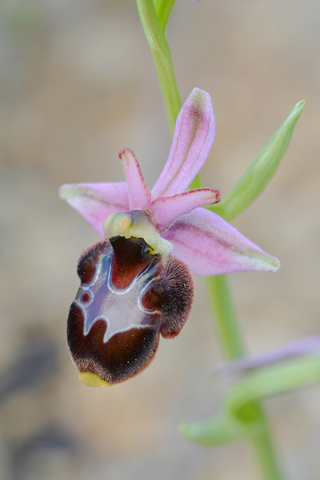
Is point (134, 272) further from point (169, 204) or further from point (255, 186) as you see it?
point (255, 186)

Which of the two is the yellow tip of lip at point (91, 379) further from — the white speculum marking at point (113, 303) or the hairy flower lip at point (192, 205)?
the hairy flower lip at point (192, 205)

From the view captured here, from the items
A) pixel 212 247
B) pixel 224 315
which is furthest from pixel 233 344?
pixel 212 247

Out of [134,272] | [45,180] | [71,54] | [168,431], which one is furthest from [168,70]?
[71,54]

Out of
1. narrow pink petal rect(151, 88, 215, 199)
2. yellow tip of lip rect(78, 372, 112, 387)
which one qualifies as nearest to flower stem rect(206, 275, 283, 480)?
narrow pink petal rect(151, 88, 215, 199)

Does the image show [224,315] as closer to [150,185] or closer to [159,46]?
[159,46]

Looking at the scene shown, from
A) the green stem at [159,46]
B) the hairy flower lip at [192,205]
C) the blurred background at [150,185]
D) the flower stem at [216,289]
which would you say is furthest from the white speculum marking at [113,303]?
the blurred background at [150,185]
